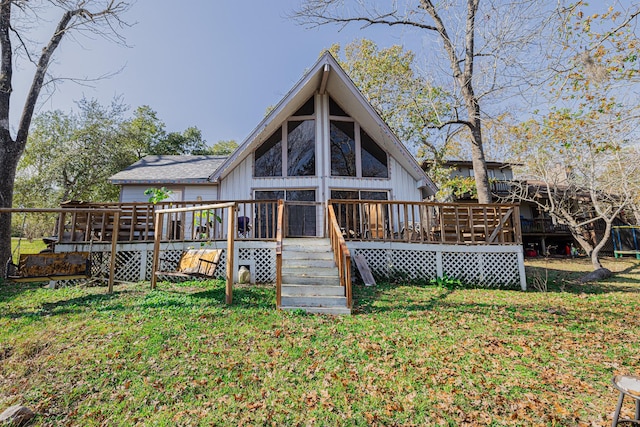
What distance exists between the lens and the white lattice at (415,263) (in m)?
8.69

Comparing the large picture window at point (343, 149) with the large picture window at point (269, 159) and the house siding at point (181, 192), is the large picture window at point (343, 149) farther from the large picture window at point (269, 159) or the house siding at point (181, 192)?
the house siding at point (181, 192)

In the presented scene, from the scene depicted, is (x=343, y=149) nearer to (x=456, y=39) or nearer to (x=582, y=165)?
(x=456, y=39)

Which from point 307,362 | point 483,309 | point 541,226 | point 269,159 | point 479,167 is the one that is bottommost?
point 307,362

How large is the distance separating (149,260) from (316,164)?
243 inches

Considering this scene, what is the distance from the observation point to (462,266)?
28.9 feet

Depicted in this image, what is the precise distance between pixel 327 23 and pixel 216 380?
1162 cm

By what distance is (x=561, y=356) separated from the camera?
4199 mm

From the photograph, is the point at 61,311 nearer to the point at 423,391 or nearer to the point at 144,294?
the point at 144,294

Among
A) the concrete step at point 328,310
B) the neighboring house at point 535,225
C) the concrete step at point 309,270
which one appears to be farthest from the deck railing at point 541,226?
the concrete step at point 328,310

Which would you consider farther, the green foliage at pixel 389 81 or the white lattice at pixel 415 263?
the green foliage at pixel 389 81

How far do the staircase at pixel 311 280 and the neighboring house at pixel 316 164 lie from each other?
8.74 ft

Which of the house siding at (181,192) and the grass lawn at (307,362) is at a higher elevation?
the house siding at (181,192)

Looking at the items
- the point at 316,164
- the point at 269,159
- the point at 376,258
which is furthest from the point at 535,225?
the point at 269,159

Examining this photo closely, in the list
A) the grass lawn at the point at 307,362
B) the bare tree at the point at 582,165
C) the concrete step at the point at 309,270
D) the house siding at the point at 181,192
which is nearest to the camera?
the grass lawn at the point at 307,362
